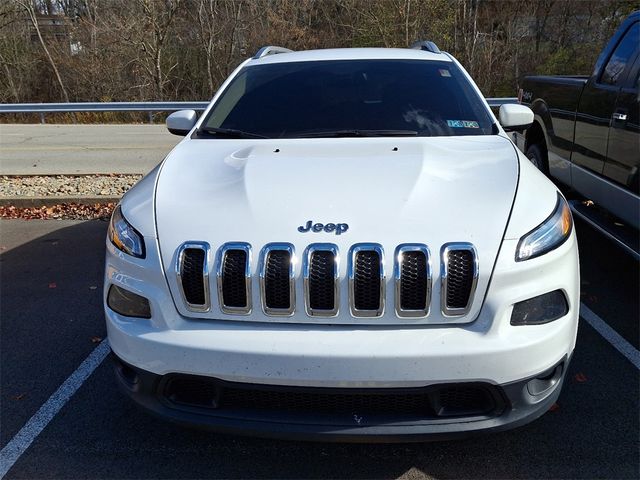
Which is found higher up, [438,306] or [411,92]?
[411,92]

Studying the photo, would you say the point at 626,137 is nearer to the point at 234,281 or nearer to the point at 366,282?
the point at 366,282

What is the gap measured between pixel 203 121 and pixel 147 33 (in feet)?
80.0

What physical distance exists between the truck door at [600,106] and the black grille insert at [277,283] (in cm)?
342

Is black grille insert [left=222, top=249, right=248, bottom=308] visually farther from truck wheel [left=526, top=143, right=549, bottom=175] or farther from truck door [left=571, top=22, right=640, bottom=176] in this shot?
truck wheel [left=526, top=143, right=549, bottom=175]

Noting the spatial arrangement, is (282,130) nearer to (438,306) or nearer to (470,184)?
(470,184)

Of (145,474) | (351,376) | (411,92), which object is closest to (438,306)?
(351,376)

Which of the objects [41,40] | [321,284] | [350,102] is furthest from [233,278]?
[41,40]

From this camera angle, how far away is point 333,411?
2346mm

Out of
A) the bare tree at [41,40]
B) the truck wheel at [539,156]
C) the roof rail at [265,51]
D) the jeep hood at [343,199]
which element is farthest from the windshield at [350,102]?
the bare tree at [41,40]

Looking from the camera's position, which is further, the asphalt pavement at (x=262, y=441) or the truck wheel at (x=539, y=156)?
the truck wheel at (x=539, y=156)

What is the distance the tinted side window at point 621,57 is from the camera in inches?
184

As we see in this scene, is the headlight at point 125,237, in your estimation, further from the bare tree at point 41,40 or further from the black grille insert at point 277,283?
the bare tree at point 41,40

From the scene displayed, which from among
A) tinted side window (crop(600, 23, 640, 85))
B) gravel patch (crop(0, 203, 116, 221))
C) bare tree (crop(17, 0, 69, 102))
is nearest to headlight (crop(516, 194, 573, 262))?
tinted side window (crop(600, 23, 640, 85))

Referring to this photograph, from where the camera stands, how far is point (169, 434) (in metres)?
2.95
